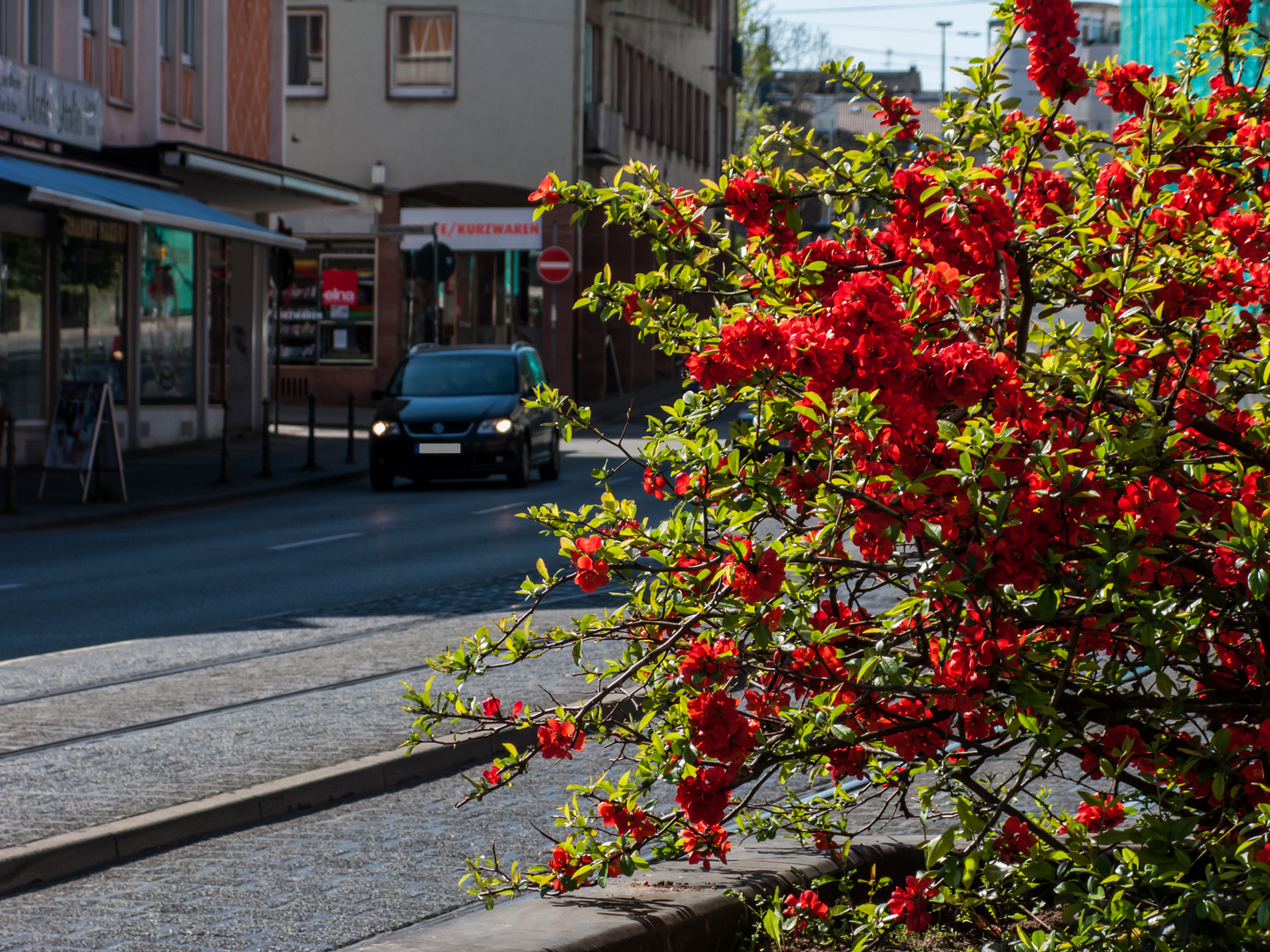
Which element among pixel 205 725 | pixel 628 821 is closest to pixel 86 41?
pixel 205 725

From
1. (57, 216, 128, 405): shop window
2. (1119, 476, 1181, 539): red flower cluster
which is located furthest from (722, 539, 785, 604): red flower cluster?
(57, 216, 128, 405): shop window

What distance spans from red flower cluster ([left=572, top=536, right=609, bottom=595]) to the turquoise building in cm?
2191

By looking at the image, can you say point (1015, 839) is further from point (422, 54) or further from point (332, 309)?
point (422, 54)

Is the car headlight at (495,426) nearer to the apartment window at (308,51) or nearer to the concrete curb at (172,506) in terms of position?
the concrete curb at (172,506)

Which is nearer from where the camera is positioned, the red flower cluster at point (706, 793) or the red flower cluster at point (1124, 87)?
the red flower cluster at point (706, 793)

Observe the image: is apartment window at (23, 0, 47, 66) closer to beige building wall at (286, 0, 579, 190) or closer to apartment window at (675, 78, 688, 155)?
beige building wall at (286, 0, 579, 190)

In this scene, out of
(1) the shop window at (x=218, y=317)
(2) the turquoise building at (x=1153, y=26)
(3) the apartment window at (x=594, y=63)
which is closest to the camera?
(2) the turquoise building at (x=1153, y=26)

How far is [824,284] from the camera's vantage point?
12.6 feet

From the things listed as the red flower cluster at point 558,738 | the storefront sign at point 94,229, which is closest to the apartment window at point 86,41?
the storefront sign at point 94,229

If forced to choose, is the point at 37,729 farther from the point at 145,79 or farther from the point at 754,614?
the point at 145,79

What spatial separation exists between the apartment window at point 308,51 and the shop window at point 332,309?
4306mm

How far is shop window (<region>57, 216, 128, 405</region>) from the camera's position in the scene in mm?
24656

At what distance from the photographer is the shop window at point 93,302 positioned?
2466 centimetres

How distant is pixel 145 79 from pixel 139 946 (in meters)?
24.2
